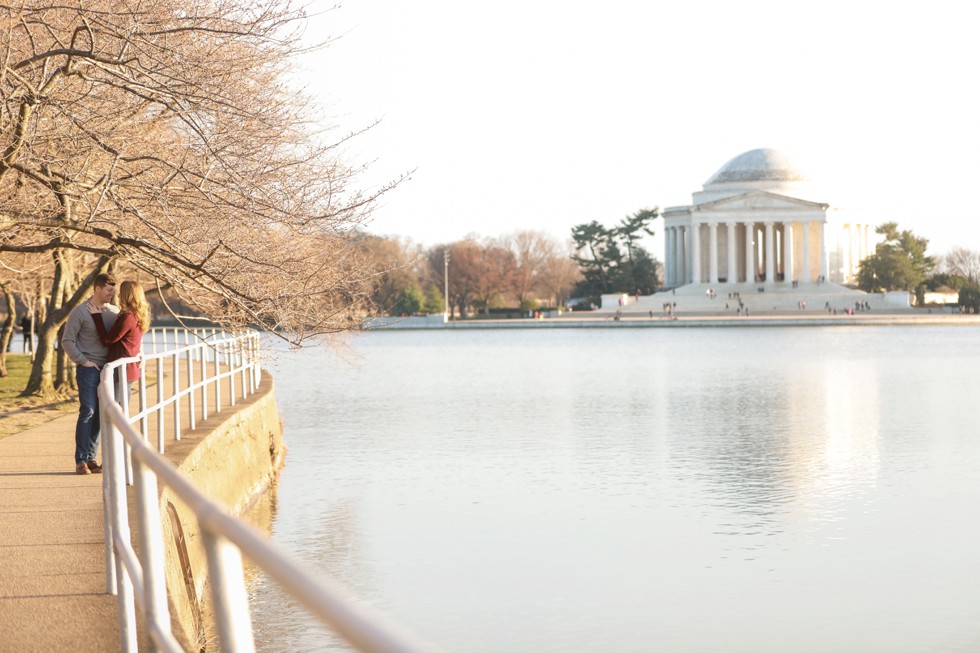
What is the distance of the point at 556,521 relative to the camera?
58.9 ft

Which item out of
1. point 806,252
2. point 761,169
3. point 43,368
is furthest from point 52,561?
point 761,169

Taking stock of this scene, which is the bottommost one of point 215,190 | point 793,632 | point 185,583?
point 793,632

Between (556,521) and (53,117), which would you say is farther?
(556,521)

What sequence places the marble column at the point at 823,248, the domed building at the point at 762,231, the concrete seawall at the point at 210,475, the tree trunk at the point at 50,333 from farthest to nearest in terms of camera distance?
1. the marble column at the point at 823,248
2. the domed building at the point at 762,231
3. the tree trunk at the point at 50,333
4. the concrete seawall at the point at 210,475

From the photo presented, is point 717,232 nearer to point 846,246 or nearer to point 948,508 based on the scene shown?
point 846,246

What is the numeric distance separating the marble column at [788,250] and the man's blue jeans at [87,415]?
13343 centimetres

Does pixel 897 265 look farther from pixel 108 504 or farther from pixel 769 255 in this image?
pixel 108 504

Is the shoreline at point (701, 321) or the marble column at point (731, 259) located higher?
the marble column at point (731, 259)

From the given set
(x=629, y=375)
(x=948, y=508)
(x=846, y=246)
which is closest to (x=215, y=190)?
(x=948, y=508)

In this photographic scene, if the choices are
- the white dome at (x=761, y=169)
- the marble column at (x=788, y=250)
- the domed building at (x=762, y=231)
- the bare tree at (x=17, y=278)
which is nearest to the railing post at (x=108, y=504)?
the bare tree at (x=17, y=278)

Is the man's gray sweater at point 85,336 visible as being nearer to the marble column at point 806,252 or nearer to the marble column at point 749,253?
the marble column at point 749,253

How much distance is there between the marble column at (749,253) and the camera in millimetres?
142875

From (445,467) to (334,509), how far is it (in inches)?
172

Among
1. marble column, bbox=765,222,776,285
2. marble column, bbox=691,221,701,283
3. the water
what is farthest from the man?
marble column, bbox=765,222,776,285
